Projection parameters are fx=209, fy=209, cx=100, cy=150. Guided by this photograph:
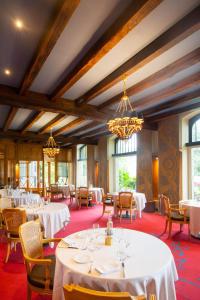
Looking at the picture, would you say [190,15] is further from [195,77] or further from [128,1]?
[195,77]

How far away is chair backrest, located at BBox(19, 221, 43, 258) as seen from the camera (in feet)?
8.12

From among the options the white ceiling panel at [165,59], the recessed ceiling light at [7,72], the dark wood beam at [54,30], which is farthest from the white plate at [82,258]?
the recessed ceiling light at [7,72]

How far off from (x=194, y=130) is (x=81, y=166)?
8.55 metres

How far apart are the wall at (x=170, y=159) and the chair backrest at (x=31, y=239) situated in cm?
560

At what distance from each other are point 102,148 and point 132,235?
29.0 feet

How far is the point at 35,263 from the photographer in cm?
224

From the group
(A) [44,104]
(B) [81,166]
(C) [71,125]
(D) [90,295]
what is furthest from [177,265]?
(B) [81,166]

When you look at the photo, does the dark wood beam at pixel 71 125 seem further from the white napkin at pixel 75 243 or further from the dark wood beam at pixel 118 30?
the white napkin at pixel 75 243

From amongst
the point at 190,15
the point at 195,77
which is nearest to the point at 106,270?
the point at 190,15

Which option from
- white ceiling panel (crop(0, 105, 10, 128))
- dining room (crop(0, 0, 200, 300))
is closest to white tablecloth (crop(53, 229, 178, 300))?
dining room (crop(0, 0, 200, 300))

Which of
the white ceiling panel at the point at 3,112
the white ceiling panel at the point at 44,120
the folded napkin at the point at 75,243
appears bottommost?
the folded napkin at the point at 75,243

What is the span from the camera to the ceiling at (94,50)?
8.27 feet

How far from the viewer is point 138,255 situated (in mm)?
2123

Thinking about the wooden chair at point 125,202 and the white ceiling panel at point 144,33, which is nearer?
the white ceiling panel at point 144,33
